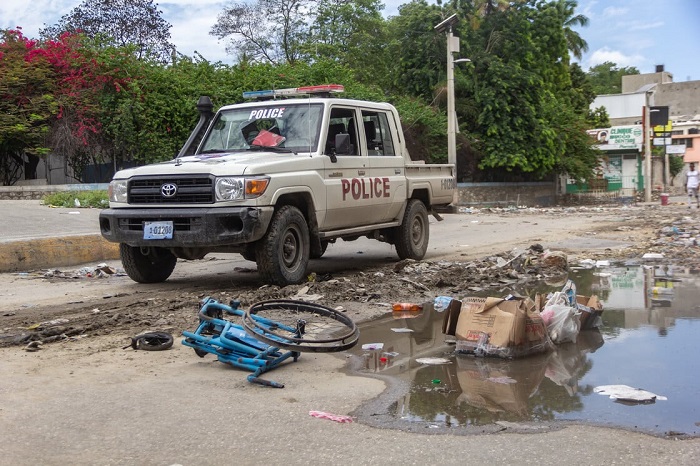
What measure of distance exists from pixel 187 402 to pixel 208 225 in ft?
11.6

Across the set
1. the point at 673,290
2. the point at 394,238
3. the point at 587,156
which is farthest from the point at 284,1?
the point at 673,290

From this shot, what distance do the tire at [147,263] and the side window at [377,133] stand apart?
2929 millimetres

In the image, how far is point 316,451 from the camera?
3.61 m

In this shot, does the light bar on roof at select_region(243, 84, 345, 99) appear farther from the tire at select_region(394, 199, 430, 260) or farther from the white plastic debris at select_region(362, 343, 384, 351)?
the white plastic debris at select_region(362, 343, 384, 351)

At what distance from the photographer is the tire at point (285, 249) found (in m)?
8.00

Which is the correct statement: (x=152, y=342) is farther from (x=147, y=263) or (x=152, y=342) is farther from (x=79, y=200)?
(x=79, y=200)

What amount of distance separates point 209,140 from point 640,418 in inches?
262

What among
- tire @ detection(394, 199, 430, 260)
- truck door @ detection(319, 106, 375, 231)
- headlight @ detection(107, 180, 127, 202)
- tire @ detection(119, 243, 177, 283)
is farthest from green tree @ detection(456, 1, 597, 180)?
headlight @ detection(107, 180, 127, 202)

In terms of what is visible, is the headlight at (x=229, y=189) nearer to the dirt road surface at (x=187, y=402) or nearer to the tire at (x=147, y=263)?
the dirt road surface at (x=187, y=402)

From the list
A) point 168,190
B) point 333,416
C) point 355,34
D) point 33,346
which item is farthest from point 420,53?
point 333,416

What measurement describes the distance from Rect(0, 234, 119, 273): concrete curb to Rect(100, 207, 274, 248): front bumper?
318cm

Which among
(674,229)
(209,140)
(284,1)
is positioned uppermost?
(284,1)

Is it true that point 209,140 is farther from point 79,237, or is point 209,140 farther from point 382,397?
point 382,397

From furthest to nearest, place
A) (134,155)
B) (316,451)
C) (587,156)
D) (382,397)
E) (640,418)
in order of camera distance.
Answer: (587,156) < (134,155) < (382,397) < (640,418) < (316,451)
